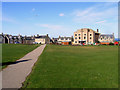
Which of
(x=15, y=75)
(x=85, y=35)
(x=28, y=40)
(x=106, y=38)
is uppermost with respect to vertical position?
(x=85, y=35)

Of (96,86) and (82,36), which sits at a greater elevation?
(82,36)

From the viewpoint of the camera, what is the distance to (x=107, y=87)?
6.44 m

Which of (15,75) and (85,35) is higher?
(85,35)

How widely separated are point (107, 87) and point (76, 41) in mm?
84433

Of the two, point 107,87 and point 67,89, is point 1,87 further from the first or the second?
point 107,87

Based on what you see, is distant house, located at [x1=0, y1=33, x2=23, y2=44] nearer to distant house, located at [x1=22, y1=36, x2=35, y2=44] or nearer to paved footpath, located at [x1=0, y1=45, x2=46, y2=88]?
distant house, located at [x1=22, y1=36, x2=35, y2=44]

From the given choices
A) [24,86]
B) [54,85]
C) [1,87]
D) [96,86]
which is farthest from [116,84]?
[1,87]

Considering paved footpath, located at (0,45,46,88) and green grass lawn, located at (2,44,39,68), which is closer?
paved footpath, located at (0,45,46,88)

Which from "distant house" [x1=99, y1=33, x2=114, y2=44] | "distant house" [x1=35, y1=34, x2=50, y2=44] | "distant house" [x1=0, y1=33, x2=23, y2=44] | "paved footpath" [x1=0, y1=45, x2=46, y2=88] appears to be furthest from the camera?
"distant house" [x1=35, y1=34, x2=50, y2=44]

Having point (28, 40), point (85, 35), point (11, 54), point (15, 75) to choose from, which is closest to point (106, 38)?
point (85, 35)

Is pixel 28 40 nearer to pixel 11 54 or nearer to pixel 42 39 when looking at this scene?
pixel 42 39

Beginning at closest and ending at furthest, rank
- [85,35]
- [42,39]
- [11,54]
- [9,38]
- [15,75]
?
1. [15,75]
2. [11,54]
3. [85,35]
4. [9,38]
5. [42,39]

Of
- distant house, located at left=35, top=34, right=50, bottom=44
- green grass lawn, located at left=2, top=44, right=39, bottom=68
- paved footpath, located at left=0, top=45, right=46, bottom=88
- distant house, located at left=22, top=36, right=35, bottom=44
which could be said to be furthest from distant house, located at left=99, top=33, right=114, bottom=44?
paved footpath, located at left=0, top=45, right=46, bottom=88

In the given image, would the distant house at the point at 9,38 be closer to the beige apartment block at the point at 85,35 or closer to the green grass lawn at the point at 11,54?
the beige apartment block at the point at 85,35
